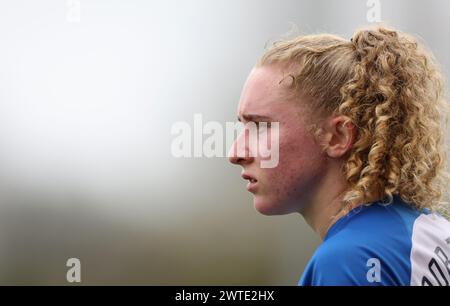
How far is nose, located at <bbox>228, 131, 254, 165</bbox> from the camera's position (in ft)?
4.87

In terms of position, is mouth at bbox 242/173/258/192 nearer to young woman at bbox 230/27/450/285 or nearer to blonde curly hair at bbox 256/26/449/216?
young woman at bbox 230/27/450/285

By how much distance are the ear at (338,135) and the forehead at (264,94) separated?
0.10m

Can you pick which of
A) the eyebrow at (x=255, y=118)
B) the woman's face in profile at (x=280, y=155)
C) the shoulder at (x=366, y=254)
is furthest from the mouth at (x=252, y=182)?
the shoulder at (x=366, y=254)

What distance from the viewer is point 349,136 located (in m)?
1.43

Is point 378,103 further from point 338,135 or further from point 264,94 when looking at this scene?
point 264,94

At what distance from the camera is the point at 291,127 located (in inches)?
56.7

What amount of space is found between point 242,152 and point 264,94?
13 centimetres

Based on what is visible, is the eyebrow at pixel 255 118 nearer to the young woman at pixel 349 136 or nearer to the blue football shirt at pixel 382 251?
the young woman at pixel 349 136

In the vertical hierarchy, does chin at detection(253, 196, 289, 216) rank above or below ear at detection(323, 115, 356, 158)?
below

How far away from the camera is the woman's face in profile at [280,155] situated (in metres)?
1.43

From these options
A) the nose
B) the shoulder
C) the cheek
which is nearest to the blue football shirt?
the shoulder

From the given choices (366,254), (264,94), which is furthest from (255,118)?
(366,254)

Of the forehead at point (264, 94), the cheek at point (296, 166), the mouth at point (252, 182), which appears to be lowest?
the mouth at point (252, 182)
